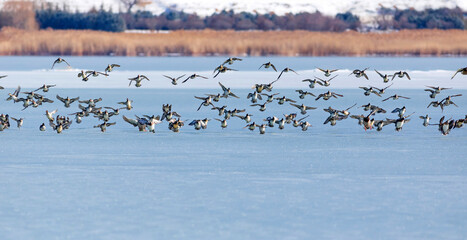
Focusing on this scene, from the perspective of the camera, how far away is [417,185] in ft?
48.4

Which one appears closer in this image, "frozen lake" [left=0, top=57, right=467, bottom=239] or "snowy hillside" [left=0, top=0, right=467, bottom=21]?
"frozen lake" [left=0, top=57, right=467, bottom=239]

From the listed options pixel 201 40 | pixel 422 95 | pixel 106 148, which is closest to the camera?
pixel 106 148

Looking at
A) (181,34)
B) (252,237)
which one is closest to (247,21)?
(181,34)

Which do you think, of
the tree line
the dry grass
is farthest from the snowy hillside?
the dry grass

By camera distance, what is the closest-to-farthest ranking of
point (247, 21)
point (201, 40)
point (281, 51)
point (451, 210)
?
point (451, 210) → point (281, 51) → point (201, 40) → point (247, 21)

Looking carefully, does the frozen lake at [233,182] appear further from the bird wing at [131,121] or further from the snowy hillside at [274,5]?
the snowy hillside at [274,5]

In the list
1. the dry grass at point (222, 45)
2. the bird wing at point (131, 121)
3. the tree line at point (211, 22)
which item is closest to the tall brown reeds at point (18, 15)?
the tree line at point (211, 22)

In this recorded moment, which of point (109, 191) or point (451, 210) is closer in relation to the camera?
point (451, 210)

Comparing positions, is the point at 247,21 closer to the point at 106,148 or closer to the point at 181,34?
the point at 181,34

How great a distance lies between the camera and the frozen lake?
39.2 feet

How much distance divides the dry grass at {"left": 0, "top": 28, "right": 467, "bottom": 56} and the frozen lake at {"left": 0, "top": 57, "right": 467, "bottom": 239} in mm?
33996

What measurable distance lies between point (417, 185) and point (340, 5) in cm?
17283

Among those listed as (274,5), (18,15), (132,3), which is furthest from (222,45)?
(274,5)

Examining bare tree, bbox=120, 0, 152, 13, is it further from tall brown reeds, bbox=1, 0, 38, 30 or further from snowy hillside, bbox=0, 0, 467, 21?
tall brown reeds, bbox=1, 0, 38, 30
